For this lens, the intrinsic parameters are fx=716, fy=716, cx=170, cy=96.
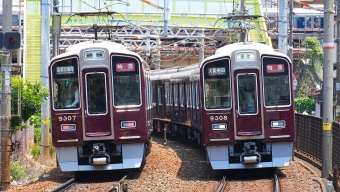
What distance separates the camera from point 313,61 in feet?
152

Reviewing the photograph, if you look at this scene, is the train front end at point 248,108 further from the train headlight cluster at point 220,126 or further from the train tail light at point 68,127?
the train tail light at point 68,127

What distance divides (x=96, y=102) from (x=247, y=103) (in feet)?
10.1

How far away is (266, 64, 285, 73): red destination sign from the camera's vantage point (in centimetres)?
1457

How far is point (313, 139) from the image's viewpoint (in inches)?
683

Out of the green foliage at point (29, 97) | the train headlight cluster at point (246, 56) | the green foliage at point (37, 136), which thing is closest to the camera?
the train headlight cluster at point (246, 56)

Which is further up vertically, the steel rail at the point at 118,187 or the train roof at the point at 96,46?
the train roof at the point at 96,46

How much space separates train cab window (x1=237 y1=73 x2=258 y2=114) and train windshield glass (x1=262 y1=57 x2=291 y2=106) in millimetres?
242

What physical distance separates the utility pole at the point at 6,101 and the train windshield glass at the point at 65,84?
1269mm

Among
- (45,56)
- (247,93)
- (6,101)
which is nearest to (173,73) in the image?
(45,56)

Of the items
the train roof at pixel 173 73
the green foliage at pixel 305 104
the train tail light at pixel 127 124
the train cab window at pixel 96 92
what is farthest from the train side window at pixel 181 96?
the green foliage at pixel 305 104

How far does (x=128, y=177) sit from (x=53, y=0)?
6588mm

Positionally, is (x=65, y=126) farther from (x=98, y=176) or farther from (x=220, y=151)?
(x=220, y=151)

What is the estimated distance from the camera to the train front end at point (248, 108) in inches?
571

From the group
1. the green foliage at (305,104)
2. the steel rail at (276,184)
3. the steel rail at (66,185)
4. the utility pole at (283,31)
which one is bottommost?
the steel rail at (66,185)
